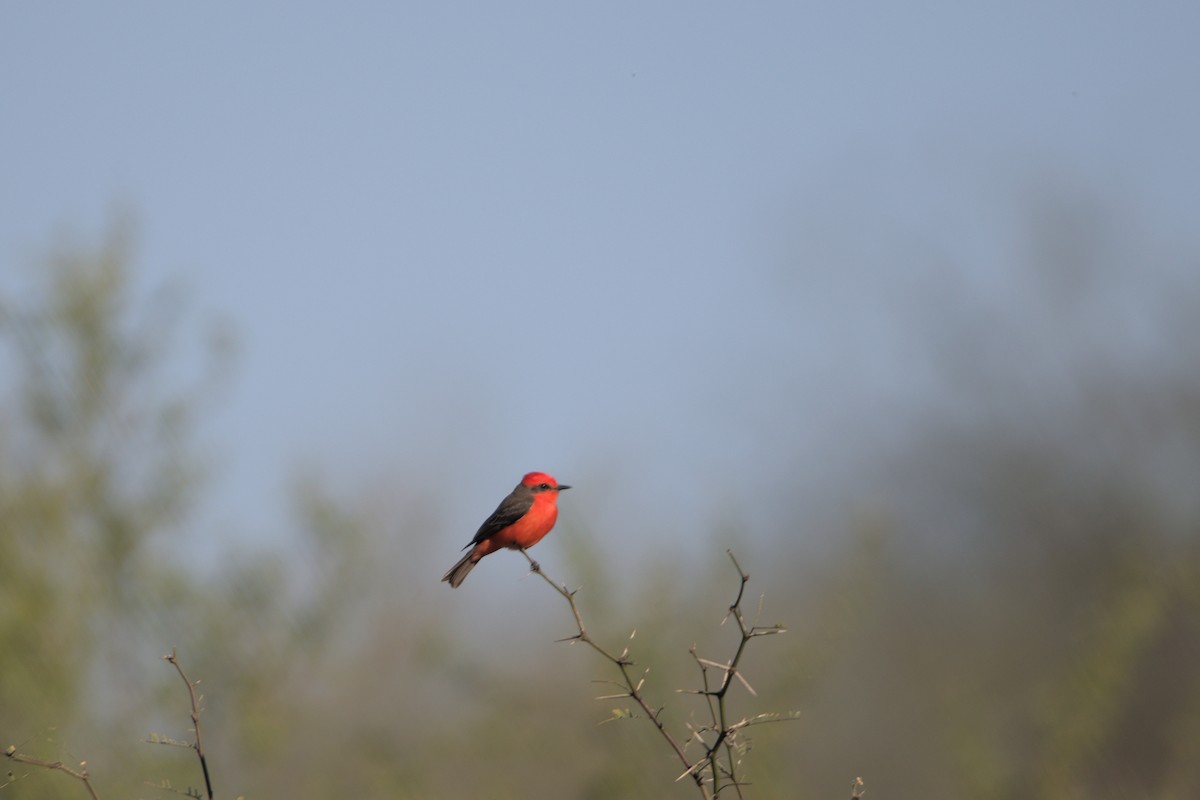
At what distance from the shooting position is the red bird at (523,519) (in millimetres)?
4879

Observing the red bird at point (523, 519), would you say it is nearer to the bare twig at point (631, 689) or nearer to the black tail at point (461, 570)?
the black tail at point (461, 570)

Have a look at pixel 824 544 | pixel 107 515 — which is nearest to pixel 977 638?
pixel 824 544

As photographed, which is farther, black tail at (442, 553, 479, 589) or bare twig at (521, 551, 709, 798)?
black tail at (442, 553, 479, 589)

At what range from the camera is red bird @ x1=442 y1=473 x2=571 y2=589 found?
488cm

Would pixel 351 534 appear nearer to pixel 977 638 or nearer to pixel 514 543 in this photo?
pixel 977 638

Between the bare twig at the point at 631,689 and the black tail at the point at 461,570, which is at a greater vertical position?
the black tail at the point at 461,570

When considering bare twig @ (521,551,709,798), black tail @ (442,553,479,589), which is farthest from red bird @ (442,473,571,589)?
bare twig @ (521,551,709,798)

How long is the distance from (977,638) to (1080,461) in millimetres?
3225

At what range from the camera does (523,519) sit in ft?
16.0

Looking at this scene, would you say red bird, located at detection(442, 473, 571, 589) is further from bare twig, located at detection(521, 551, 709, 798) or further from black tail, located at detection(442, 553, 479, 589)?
bare twig, located at detection(521, 551, 709, 798)

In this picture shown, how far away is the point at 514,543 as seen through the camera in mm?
4969

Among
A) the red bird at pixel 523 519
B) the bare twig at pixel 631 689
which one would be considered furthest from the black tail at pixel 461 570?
the bare twig at pixel 631 689

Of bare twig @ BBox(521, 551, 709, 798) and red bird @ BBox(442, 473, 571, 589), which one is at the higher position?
red bird @ BBox(442, 473, 571, 589)

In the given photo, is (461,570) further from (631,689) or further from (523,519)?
(631,689)
